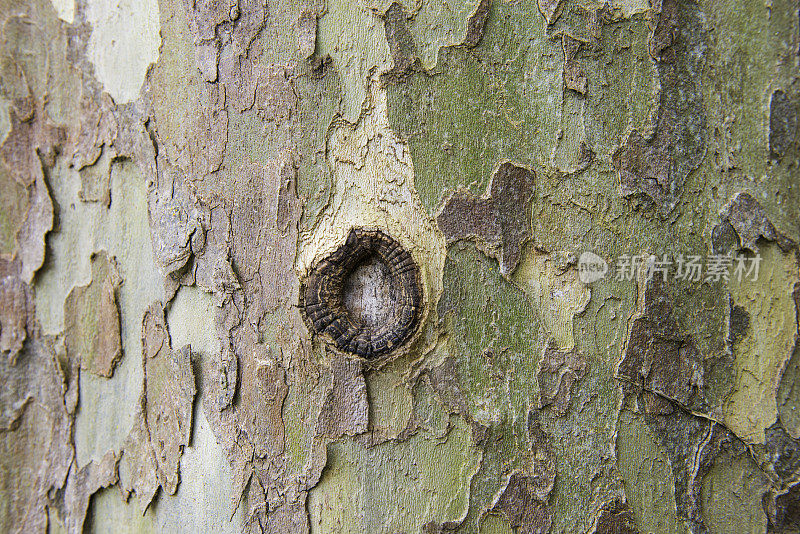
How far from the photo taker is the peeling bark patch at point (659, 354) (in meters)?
0.77

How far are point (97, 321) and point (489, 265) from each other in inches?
32.4

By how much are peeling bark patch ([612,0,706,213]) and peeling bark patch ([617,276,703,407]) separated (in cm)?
18

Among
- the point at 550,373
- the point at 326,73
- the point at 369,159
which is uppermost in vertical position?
the point at 326,73

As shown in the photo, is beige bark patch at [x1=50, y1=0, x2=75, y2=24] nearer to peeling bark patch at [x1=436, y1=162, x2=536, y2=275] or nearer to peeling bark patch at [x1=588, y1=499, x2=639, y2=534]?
peeling bark patch at [x1=436, y1=162, x2=536, y2=275]

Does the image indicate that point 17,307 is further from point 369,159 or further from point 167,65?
point 369,159

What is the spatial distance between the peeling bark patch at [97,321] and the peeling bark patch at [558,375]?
847mm

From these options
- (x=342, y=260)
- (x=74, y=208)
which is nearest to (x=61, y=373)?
(x=74, y=208)

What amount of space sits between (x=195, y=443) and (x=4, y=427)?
50 cm

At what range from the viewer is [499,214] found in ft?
2.47

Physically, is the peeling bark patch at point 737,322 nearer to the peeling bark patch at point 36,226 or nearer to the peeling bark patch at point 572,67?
the peeling bark patch at point 572,67

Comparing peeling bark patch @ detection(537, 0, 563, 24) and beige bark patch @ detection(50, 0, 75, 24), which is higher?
beige bark patch @ detection(50, 0, 75, 24)

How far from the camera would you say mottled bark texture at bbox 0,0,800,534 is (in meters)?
0.74

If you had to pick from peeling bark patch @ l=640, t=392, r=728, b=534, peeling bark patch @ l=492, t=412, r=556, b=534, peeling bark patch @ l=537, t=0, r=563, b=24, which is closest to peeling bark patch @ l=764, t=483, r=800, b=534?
peeling bark patch @ l=640, t=392, r=728, b=534

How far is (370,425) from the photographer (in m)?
0.74
